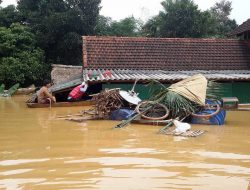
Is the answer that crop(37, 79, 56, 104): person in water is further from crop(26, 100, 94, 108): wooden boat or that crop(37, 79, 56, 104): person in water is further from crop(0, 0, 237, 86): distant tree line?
crop(0, 0, 237, 86): distant tree line

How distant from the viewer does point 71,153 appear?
6191mm

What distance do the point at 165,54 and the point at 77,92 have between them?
5.64 meters

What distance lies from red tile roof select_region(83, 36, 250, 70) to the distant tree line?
290 inches

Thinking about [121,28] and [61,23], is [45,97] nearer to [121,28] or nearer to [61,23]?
[61,23]

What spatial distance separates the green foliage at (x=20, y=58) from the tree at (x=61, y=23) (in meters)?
1.30

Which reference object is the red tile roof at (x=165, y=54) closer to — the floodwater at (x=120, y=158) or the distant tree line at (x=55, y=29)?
the distant tree line at (x=55, y=29)

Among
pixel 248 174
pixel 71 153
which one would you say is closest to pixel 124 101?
pixel 71 153

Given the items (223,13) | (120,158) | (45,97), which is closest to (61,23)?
(45,97)

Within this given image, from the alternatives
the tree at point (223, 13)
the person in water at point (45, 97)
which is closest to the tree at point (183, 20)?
the tree at point (223, 13)

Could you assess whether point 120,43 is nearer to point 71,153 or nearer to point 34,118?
point 34,118

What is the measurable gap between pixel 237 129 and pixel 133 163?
434 centimetres

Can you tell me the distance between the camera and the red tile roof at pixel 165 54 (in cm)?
1756

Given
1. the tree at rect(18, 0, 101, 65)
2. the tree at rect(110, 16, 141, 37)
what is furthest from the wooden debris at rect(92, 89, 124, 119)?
the tree at rect(110, 16, 141, 37)

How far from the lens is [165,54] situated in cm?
1825
